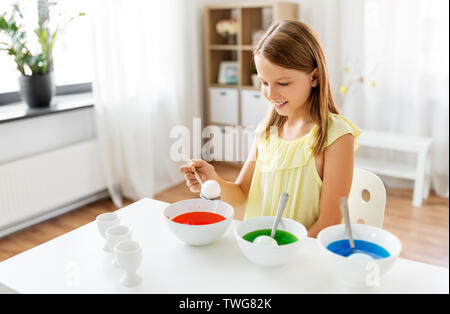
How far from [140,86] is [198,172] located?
1971mm

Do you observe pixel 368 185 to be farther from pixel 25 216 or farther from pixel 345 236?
pixel 25 216

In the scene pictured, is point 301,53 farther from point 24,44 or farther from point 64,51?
point 64,51

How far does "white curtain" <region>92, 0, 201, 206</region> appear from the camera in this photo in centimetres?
283

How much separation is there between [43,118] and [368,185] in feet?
6.91

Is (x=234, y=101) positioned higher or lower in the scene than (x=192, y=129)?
higher

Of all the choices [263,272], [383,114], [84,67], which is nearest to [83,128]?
[84,67]

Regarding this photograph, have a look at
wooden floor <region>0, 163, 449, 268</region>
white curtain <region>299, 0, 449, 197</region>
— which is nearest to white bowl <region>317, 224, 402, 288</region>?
wooden floor <region>0, 163, 449, 268</region>

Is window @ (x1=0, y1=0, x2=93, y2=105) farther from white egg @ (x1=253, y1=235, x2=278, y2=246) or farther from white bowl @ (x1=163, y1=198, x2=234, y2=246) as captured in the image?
white egg @ (x1=253, y1=235, x2=278, y2=246)

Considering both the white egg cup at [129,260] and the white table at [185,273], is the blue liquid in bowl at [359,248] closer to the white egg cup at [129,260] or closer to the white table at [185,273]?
the white table at [185,273]

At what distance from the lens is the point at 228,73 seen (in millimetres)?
3699

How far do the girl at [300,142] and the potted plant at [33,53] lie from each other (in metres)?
1.79

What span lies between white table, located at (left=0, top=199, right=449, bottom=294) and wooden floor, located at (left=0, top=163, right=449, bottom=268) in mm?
1511

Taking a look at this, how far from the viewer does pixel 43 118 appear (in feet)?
8.82

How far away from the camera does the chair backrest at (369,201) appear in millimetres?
1205
